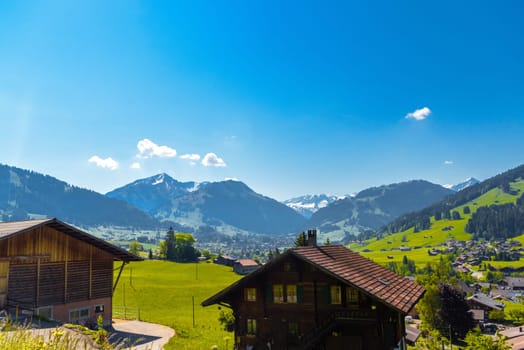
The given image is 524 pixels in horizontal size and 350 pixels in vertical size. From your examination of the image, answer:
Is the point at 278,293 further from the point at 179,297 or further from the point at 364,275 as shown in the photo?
the point at 179,297

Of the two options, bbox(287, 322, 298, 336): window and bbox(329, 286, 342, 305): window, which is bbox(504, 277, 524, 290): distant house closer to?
bbox(329, 286, 342, 305): window

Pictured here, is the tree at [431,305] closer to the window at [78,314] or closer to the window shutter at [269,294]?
the window shutter at [269,294]

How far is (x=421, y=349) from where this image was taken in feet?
93.9

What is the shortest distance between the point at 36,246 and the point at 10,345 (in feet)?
92.0

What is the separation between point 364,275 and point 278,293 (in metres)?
6.01

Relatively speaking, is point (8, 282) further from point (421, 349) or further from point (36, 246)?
point (421, 349)

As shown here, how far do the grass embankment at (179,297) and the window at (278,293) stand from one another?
15.5 feet

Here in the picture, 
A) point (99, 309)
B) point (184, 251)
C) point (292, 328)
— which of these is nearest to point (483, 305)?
point (184, 251)

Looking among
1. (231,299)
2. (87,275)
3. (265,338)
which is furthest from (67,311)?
(265,338)

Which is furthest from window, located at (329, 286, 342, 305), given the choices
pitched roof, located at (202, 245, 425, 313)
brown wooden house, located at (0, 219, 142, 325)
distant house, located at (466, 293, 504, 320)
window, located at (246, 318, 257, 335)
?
distant house, located at (466, 293, 504, 320)

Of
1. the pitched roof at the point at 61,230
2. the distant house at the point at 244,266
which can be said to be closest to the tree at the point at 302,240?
the pitched roof at the point at 61,230

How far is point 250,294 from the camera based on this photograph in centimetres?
3020

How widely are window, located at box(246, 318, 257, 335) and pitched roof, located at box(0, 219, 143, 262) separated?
14.5m

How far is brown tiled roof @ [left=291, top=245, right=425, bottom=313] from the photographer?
2547 cm
